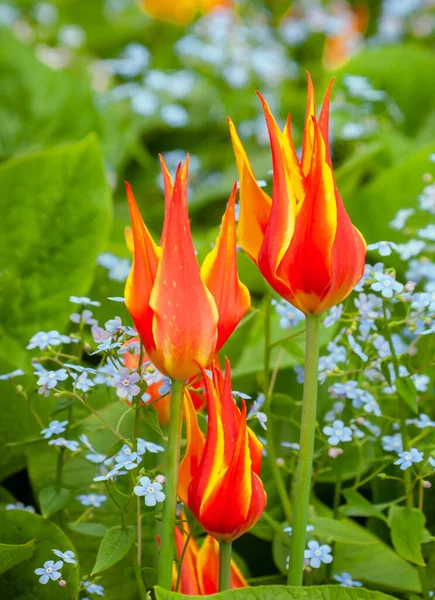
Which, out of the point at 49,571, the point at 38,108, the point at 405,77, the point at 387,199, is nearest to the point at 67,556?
the point at 49,571

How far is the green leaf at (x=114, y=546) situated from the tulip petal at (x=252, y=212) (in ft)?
0.56

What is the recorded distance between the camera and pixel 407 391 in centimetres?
55

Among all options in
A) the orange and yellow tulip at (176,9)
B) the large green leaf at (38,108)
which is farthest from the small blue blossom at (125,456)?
the orange and yellow tulip at (176,9)

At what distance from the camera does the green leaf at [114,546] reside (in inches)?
18.4

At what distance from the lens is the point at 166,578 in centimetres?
47

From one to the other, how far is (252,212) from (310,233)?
0.05m

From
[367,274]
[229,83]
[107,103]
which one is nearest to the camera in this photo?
[367,274]

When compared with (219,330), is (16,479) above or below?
below

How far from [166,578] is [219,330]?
5.3 inches

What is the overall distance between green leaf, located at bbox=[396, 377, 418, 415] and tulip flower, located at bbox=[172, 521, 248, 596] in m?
0.15

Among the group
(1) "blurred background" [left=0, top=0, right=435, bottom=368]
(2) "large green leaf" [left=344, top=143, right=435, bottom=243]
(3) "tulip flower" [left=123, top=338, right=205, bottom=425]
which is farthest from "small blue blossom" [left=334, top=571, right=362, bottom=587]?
(2) "large green leaf" [left=344, top=143, right=435, bottom=243]

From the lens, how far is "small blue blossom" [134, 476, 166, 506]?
18.6 inches

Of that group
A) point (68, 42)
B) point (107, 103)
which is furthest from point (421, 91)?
point (68, 42)

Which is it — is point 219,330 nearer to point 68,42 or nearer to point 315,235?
point 315,235
